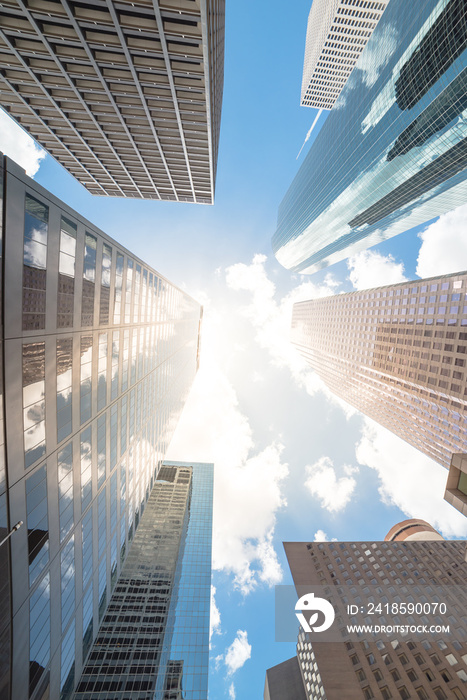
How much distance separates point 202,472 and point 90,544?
123987 millimetres

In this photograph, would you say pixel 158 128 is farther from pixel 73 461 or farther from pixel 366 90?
pixel 366 90

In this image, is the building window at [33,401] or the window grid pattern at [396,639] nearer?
the building window at [33,401]

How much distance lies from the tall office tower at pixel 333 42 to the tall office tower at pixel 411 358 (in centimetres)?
12596

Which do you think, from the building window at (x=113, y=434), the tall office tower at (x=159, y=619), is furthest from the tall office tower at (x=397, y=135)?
the tall office tower at (x=159, y=619)

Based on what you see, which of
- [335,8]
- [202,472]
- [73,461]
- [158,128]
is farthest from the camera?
[202,472]

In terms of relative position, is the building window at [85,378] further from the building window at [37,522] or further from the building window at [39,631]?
the building window at [39,631]

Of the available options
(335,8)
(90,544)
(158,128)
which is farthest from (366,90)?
(90,544)

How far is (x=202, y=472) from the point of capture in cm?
14400

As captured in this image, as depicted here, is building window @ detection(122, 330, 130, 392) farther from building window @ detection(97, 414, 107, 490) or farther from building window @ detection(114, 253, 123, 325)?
building window @ detection(97, 414, 107, 490)

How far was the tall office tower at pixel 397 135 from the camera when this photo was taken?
57594 mm

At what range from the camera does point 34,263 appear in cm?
1625

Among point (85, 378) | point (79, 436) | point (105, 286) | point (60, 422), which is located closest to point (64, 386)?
point (60, 422)

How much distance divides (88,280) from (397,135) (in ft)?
295

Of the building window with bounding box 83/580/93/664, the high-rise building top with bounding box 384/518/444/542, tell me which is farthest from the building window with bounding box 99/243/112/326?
the high-rise building top with bounding box 384/518/444/542
